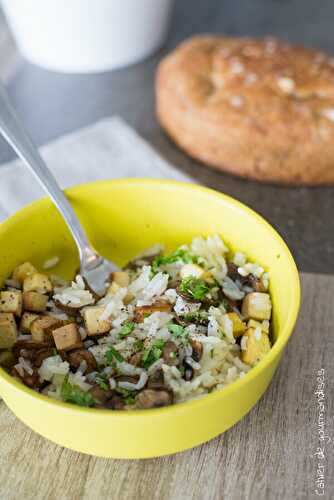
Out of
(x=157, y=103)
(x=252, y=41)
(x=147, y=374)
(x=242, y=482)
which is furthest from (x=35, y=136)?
(x=242, y=482)

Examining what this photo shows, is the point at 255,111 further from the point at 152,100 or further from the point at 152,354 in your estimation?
the point at 152,354

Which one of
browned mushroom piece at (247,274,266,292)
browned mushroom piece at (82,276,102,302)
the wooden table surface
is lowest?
the wooden table surface

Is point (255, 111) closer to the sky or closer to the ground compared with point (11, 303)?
closer to the ground

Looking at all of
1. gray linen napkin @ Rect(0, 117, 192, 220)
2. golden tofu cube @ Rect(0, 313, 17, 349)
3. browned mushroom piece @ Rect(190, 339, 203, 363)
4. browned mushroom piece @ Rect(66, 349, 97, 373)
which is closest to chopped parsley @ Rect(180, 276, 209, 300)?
browned mushroom piece @ Rect(190, 339, 203, 363)

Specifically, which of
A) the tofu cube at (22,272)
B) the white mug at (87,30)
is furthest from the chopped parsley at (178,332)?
the white mug at (87,30)

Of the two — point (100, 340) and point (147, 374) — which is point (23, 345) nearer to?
point (100, 340)

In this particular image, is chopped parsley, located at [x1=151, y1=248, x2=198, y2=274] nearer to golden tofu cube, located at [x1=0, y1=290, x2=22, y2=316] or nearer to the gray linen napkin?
golden tofu cube, located at [x1=0, y1=290, x2=22, y2=316]

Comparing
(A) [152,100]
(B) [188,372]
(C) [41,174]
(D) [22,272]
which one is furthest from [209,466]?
(A) [152,100]
